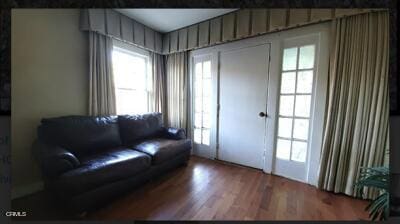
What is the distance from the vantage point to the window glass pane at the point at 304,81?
0.92 m

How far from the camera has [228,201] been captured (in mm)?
954

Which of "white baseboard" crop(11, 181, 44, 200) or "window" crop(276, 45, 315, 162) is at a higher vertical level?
"window" crop(276, 45, 315, 162)

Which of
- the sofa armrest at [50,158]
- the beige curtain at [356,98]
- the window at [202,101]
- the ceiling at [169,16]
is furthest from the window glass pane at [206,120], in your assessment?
the sofa armrest at [50,158]

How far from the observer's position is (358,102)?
87cm

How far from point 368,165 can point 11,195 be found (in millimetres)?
1956

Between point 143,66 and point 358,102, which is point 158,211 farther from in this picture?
point 358,102

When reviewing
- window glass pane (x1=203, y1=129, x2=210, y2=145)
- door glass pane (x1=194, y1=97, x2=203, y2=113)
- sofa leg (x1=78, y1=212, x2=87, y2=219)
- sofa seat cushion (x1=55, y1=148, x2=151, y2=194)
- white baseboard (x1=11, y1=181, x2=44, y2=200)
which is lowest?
sofa leg (x1=78, y1=212, x2=87, y2=219)

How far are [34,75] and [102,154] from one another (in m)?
0.53

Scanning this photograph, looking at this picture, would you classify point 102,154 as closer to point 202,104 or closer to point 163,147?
point 163,147

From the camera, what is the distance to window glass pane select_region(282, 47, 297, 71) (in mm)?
954

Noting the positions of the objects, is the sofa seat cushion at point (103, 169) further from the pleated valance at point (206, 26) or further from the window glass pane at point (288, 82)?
the window glass pane at point (288, 82)

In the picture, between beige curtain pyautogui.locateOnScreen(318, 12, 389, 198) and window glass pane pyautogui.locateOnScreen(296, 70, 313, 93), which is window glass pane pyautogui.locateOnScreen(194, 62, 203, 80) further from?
beige curtain pyautogui.locateOnScreen(318, 12, 389, 198)

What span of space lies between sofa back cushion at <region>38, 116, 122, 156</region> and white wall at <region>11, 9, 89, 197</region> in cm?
5

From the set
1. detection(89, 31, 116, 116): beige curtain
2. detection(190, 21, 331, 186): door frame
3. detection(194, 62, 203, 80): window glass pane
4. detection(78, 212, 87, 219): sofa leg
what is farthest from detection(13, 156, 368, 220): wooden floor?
detection(194, 62, 203, 80): window glass pane
